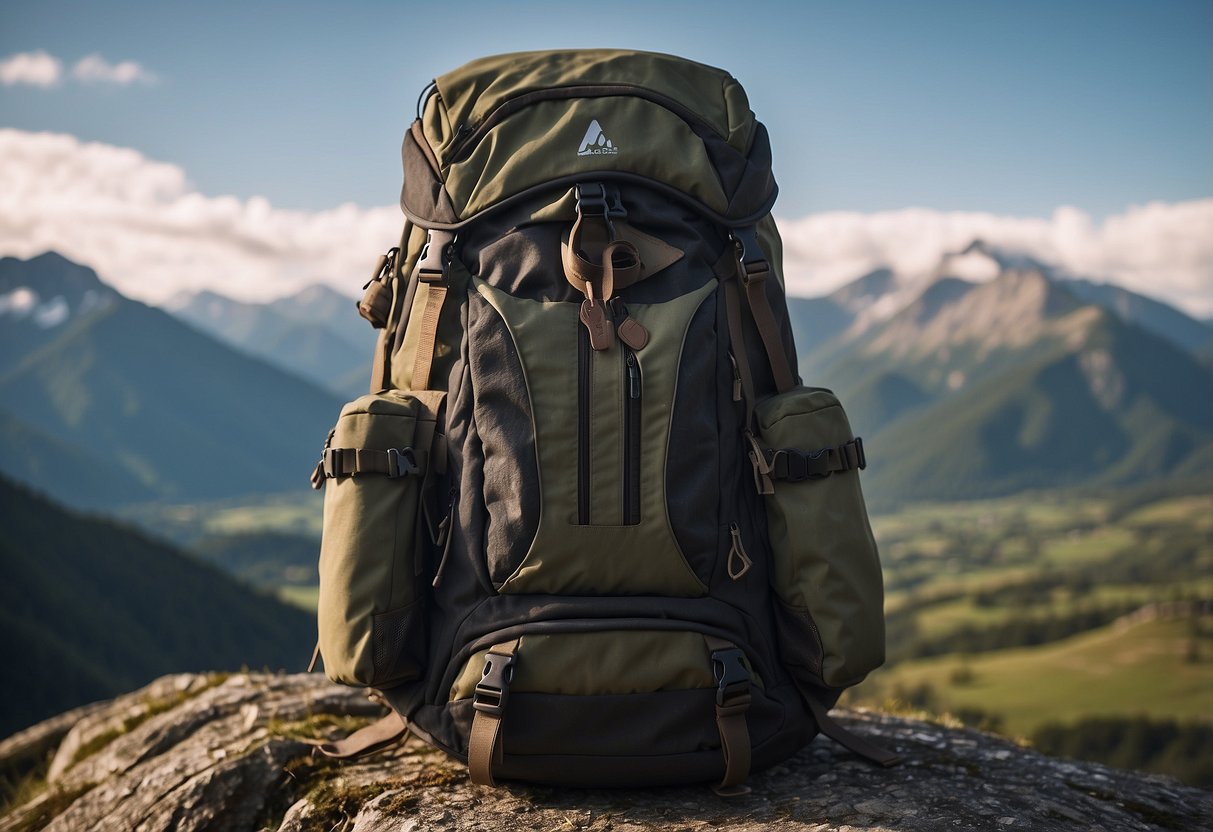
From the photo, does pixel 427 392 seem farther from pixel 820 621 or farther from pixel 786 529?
pixel 820 621

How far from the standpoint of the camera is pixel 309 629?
355 ft

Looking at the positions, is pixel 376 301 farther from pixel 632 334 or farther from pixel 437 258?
pixel 632 334

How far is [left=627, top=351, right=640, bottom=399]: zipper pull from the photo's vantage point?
4438mm

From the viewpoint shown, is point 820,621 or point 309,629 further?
point 309,629

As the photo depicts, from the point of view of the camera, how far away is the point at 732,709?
4.28 meters

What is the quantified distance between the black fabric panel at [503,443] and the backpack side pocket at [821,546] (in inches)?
48.3

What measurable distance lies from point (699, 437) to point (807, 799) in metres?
1.83

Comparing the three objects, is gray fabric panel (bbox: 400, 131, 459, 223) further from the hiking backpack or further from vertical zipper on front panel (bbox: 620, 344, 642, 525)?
vertical zipper on front panel (bbox: 620, 344, 642, 525)

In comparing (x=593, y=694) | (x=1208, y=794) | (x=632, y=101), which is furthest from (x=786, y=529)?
(x=1208, y=794)

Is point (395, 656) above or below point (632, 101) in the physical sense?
below

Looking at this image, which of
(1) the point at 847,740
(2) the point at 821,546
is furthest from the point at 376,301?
(1) the point at 847,740

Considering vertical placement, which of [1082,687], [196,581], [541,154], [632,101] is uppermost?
[632,101]

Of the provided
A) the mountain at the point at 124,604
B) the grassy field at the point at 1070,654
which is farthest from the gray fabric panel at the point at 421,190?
the mountain at the point at 124,604

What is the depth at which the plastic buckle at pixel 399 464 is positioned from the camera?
181 inches
